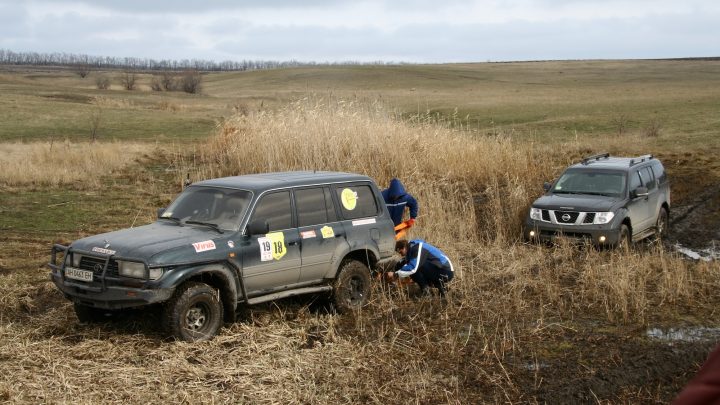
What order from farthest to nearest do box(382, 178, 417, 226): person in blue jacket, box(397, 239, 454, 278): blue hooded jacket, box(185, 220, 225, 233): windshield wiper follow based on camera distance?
box(382, 178, 417, 226): person in blue jacket < box(397, 239, 454, 278): blue hooded jacket < box(185, 220, 225, 233): windshield wiper

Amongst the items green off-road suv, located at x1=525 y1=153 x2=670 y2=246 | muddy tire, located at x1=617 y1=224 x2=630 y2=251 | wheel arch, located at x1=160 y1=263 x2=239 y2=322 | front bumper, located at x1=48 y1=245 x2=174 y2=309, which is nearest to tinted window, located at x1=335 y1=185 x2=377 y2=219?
wheel arch, located at x1=160 y1=263 x2=239 y2=322

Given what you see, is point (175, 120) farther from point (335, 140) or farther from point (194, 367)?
point (194, 367)

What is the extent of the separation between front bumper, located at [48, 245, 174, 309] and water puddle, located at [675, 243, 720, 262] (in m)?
9.74

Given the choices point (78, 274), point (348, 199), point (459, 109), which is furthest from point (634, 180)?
point (459, 109)

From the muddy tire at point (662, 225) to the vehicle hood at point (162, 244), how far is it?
993 centimetres

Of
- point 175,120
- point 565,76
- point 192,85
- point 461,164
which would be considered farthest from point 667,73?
point 461,164

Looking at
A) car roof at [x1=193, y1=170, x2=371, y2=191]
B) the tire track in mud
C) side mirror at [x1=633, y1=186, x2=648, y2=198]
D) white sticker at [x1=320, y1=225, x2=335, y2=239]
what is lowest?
the tire track in mud

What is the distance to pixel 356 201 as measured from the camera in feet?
32.8

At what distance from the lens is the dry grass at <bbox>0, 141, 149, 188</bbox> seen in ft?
66.4

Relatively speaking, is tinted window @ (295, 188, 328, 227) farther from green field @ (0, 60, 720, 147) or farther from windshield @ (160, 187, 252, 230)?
green field @ (0, 60, 720, 147)

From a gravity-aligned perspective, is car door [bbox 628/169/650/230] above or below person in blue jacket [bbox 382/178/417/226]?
below

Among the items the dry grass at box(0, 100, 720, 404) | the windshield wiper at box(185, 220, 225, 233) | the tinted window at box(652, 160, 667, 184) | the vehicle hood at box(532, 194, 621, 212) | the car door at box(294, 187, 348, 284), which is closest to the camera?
the dry grass at box(0, 100, 720, 404)

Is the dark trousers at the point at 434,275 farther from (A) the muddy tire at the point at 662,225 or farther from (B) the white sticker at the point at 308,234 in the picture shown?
(A) the muddy tire at the point at 662,225

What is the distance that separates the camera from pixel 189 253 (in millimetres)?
8172
